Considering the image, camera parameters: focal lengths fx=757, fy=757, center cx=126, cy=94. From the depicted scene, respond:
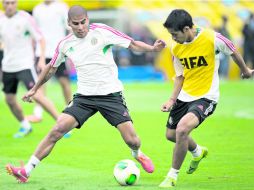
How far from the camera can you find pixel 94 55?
10008 mm

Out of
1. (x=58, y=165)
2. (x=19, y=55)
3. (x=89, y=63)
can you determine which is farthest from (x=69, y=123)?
(x=19, y=55)

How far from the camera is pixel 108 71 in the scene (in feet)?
33.1

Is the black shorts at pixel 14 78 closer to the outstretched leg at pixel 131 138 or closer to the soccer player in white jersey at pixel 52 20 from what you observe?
the soccer player in white jersey at pixel 52 20

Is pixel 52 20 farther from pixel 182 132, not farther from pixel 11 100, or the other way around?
pixel 182 132

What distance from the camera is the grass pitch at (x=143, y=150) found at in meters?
9.81

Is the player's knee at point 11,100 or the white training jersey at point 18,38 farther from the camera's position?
the player's knee at point 11,100

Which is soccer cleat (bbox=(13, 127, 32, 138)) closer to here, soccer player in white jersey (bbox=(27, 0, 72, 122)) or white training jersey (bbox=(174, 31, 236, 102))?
soccer player in white jersey (bbox=(27, 0, 72, 122))

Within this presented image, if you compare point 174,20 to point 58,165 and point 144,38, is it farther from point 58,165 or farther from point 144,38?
point 144,38

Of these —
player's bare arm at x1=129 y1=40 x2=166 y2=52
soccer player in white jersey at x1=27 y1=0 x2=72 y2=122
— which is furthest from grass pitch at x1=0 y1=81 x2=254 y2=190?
soccer player in white jersey at x1=27 y1=0 x2=72 y2=122

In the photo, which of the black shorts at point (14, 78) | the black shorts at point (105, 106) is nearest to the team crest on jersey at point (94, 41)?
the black shorts at point (105, 106)

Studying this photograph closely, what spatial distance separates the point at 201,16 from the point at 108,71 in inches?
1144

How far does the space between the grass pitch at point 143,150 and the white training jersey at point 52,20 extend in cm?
197

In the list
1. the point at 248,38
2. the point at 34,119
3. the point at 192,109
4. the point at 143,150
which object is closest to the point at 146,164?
the point at 192,109

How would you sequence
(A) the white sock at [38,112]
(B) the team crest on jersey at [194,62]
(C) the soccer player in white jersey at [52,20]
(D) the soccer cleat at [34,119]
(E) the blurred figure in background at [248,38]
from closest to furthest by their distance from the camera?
(B) the team crest on jersey at [194,62]
(C) the soccer player in white jersey at [52,20]
(D) the soccer cleat at [34,119]
(A) the white sock at [38,112]
(E) the blurred figure in background at [248,38]
